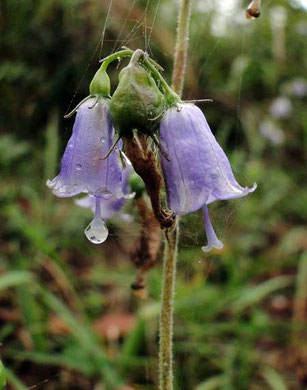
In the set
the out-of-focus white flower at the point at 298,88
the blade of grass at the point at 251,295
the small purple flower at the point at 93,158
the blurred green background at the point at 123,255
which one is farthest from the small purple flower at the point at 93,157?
the out-of-focus white flower at the point at 298,88

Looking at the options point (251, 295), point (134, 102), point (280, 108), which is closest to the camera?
point (134, 102)

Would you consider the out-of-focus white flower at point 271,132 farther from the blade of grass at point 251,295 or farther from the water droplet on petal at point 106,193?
the water droplet on petal at point 106,193

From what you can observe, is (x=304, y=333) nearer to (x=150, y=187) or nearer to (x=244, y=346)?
(x=244, y=346)

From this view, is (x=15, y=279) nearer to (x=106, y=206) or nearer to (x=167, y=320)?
(x=106, y=206)

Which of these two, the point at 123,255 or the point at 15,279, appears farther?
the point at 123,255

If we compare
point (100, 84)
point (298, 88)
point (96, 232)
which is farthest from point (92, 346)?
point (298, 88)

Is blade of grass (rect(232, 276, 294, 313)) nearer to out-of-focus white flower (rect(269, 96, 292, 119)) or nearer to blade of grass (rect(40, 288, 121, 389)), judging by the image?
blade of grass (rect(40, 288, 121, 389))
